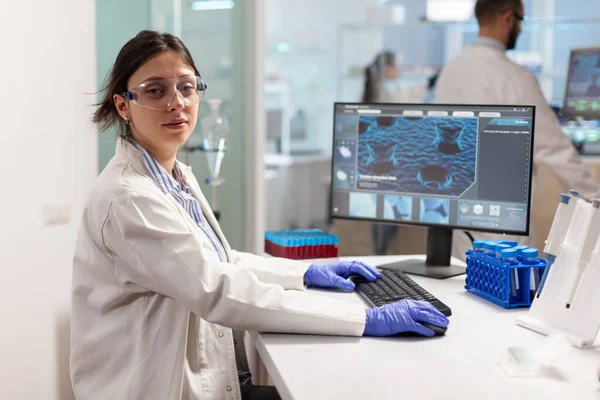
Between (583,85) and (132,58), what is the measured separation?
8.69ft

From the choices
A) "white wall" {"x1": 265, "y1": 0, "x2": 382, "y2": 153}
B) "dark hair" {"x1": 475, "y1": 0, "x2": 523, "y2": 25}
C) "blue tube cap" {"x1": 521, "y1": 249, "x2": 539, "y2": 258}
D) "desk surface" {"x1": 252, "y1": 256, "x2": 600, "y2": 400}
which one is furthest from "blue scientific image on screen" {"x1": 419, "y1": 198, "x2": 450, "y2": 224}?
"white wall" {"x1": 265, "y1": 0, "x2": 382, "y2": 153}

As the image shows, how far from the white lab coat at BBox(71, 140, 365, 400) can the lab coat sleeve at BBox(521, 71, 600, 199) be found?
187cm

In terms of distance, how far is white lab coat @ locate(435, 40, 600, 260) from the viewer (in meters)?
2.93

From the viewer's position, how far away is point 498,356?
4.28 feet

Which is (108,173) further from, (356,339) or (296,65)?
(296,65)

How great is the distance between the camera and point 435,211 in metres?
2.01

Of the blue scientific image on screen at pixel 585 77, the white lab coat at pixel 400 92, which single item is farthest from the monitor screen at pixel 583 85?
the white lab coat at pixel 400 92

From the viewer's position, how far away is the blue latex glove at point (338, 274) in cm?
181

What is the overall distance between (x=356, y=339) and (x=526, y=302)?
510 mm

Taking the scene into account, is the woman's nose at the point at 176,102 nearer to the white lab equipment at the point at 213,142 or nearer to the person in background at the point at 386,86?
the white lab equipment at the point at 213,142

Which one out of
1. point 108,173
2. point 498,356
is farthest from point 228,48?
→ point 498,356

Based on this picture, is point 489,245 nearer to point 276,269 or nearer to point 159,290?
point 276,269

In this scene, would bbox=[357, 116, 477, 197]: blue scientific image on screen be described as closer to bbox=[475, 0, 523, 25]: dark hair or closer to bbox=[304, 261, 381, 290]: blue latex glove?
bbox=[304, 261, 381, 290]: blue latex glove

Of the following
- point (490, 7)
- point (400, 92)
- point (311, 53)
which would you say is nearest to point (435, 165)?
point (490, 7)
